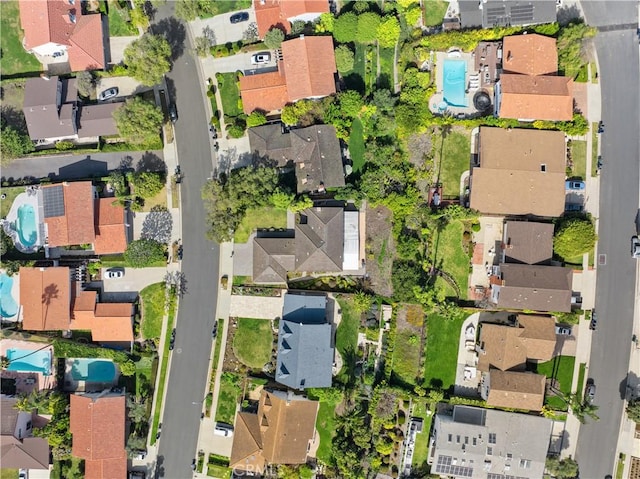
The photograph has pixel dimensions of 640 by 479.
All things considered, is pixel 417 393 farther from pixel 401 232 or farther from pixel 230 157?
pixel 230 157

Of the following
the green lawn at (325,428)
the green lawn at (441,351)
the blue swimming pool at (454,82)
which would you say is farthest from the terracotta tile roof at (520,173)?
the green lawn at (325,428)

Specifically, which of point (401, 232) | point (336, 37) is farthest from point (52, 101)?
point (401, 232)

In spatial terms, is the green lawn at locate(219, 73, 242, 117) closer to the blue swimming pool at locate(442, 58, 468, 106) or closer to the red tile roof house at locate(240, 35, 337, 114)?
the red tile roof house at locate(240, 35, 337, 114)

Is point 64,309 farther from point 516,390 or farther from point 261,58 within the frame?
point 516,390

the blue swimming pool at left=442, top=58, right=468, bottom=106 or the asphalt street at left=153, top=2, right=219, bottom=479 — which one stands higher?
the blue swimming pool at left=442, top=58, right=468, bottom=106

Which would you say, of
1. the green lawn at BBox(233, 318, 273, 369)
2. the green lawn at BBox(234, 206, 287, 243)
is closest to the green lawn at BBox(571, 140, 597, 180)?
the green lawn at BBox(234, 206, 287, 243)

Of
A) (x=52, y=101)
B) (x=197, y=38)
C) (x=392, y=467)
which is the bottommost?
(x=392, y=467)
